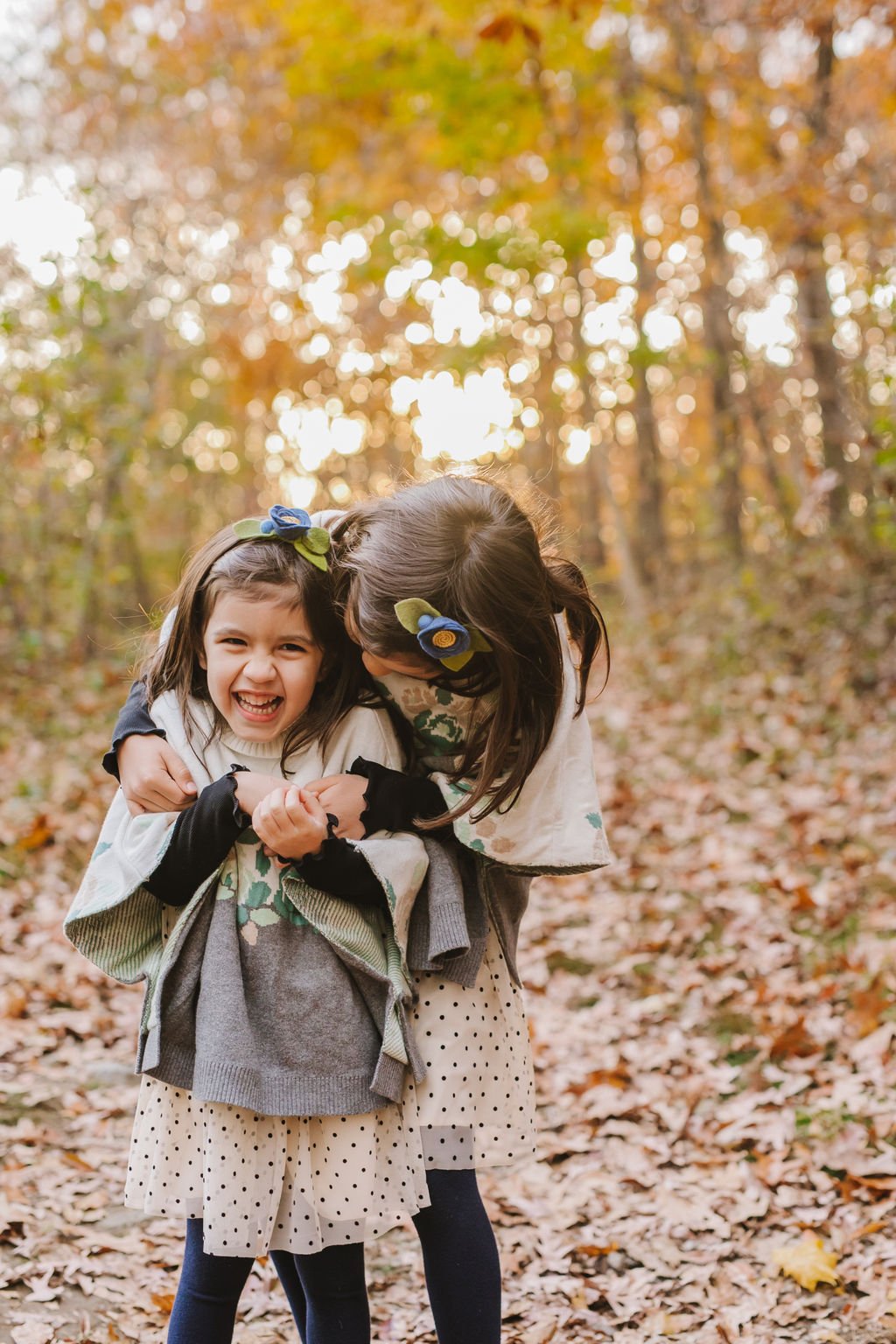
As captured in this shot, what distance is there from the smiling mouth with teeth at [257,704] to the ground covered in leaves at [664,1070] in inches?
61.4

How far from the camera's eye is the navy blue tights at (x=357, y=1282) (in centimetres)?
199

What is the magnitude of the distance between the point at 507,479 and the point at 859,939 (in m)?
2.95

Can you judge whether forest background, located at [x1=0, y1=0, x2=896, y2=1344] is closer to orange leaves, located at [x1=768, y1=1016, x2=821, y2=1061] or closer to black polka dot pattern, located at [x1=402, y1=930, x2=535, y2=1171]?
orange leaves, located at [x1=768, y1=1016, x2=821, y2=1061]

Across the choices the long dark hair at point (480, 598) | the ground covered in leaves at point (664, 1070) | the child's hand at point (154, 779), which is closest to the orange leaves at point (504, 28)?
the ground covered in leaves at point (664, 1070)

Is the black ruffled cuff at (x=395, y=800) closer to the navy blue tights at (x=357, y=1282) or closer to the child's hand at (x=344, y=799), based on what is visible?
the child's hand at (x=344, y=799)

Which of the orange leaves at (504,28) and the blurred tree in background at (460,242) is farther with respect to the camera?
the blurred tree in background at (460,242)

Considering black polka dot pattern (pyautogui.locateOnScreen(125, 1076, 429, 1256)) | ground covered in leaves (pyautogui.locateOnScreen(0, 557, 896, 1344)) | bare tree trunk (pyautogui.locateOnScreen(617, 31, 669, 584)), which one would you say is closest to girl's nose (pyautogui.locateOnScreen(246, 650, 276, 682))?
black polka dot pattern (pyautogui.locateOnScreen(125, 1076, 429, 1256))

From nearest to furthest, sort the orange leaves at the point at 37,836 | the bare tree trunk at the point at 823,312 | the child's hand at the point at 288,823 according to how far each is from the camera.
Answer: the child's hand at the point at 288,823, the orange leaves at the point at 37,836, the bare tree trunk at the point at 823,312

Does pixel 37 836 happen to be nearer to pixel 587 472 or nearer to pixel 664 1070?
pixel 664 1070

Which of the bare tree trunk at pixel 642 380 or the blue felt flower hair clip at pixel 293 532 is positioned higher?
the bare tree trunk at pixel 642 380

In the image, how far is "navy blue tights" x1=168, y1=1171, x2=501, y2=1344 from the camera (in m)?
1.99

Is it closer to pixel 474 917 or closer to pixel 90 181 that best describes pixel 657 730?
pixel 474 917

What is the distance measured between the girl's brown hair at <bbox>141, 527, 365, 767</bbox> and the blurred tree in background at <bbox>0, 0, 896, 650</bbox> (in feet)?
12.8

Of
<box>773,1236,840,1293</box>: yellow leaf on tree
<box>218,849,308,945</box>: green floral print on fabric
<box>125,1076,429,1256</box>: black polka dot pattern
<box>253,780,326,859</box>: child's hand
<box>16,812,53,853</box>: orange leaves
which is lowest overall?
<box>773,1236,840,1293</box>: yellow leaf on tree
